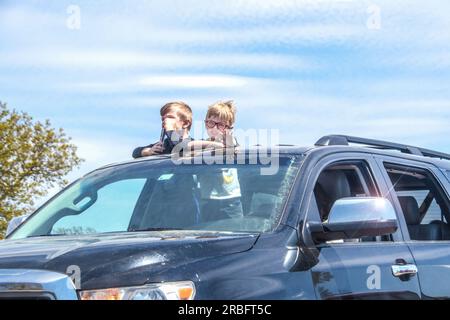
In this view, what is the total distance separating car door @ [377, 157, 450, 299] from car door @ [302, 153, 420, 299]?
0.58ft

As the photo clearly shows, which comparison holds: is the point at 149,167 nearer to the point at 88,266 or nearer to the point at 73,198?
the point at 73,198

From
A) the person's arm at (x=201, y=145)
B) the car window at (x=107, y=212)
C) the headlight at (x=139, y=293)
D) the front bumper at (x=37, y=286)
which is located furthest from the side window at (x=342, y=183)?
the front bumper at (x=37, y=286)

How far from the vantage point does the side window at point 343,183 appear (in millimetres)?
5535

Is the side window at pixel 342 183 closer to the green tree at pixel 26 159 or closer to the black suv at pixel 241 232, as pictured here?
the black suv at pixel 241 232

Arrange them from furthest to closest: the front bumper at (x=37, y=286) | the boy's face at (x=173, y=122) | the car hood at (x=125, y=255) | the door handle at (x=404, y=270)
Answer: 1. the boy's face at (x=173, y=122)
2. the door handle at (x=404, y=270)
3. the car hood at (x=125, y=255)
4. the front bumper at (x=37, y=286)

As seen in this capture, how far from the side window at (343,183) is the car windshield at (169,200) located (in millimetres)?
497

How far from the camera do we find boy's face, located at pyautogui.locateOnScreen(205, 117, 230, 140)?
6.53m

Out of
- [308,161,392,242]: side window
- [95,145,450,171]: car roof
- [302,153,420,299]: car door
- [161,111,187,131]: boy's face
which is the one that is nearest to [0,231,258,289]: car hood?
[302,153,420,299]: car door

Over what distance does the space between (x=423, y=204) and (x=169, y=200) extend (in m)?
2.34

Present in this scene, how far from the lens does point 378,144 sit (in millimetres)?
6508

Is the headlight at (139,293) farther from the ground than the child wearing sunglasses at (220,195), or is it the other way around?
the child wearing sunglasses at (220,195)

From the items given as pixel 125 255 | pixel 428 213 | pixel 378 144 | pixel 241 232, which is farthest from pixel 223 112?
pixel 125 255
